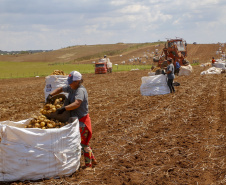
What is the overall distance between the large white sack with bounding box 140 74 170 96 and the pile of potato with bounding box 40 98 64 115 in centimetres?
925

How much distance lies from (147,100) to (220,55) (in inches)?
2099

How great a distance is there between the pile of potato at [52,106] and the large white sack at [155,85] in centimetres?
925

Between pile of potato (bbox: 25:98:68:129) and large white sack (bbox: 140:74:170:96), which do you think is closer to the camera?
pile of potato (bbox: 25:98:68:129)

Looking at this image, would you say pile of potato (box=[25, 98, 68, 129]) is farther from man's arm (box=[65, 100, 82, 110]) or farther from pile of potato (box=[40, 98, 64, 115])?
man's arm (box=[65, 100, 82, 110])

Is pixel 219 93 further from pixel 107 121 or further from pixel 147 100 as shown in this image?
pixel 107 121

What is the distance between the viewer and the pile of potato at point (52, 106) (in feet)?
18.0

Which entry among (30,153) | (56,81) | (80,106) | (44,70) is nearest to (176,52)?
(56,81)

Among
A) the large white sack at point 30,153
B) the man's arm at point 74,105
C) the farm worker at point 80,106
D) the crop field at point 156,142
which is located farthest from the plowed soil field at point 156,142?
the man's arm at point 74,105

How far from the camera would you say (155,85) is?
14.7 meters

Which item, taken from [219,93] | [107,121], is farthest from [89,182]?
[219,93]

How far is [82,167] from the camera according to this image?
5.75 metres

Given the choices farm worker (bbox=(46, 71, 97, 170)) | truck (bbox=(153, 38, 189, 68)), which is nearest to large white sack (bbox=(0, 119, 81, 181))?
farm worker (bbox=(46, 71, 97, 170))

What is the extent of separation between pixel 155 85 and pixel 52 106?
31.8 ft

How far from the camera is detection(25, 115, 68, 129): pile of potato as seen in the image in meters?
5.23
